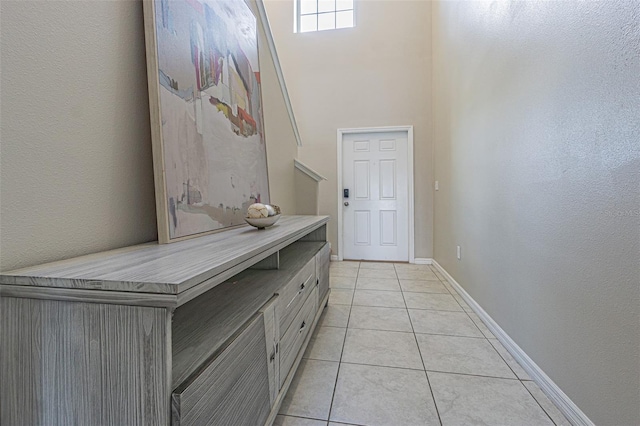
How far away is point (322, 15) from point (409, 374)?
4.65 meters

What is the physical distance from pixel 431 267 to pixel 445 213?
85 cm

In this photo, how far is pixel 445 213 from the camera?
3.26 meters

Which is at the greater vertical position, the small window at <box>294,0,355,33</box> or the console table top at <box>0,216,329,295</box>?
the small window at <box>294,0,355,33</box>

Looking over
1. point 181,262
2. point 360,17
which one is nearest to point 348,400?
point 181,262

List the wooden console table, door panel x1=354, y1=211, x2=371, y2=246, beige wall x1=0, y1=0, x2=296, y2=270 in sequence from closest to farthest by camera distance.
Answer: the wooden console table
beige wall x1=0, y1=0, x2=296, y2=270
door panel x1=354, y1=211, x2=371, y2=246

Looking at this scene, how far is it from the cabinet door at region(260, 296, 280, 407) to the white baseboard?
115 centimetres

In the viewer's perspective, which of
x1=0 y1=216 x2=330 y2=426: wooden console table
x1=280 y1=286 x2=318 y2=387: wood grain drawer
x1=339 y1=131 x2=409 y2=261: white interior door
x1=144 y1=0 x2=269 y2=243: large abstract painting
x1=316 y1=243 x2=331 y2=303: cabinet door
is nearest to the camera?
x1=0 y1=216 x2=330 y2=426: wooden console table

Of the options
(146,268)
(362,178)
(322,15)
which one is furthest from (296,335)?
(322,15)

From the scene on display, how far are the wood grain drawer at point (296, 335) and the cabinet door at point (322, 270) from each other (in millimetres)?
166

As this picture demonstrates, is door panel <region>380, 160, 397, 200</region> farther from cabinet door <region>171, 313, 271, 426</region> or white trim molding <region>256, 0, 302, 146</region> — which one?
cabinet door <region>171, 313, 271, 426</region>

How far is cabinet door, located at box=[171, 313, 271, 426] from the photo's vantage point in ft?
1.96

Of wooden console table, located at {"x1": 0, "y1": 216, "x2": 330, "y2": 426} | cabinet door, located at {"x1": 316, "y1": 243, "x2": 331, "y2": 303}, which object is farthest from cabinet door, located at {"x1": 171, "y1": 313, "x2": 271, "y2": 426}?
cabinet door, located at {"x1": 316, "y1": 243, "x2": 331, "y2": 303}

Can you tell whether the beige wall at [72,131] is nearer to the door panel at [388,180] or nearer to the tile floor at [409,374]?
the tile floor at [409,374]

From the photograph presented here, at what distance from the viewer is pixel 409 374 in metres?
1.50
